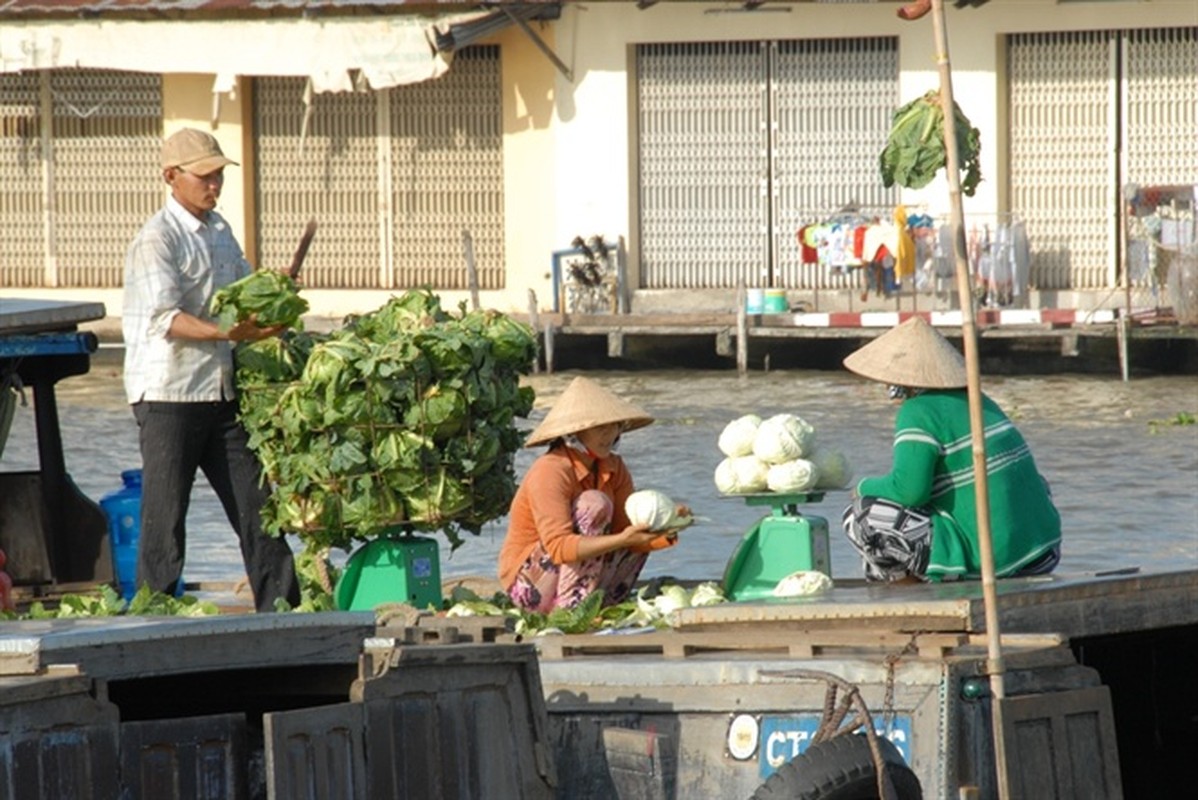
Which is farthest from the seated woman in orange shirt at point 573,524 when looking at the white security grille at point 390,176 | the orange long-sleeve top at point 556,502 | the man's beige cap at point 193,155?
the white security grille at point 390,176

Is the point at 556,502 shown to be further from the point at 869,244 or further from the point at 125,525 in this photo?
the point at 869,244

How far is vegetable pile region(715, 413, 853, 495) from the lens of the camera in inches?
274

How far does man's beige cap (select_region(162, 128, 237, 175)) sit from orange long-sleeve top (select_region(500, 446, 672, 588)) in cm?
136

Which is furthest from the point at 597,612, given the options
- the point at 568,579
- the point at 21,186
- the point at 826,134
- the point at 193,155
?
the point at 21,186

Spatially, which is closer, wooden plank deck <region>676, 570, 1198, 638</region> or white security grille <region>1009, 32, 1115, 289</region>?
wooden plank deck <region>676, 570, 1198, 638</region>

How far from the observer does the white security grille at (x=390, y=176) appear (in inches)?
899

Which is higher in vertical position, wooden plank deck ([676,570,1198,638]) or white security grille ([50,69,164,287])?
white security grille ([50,69,164,287])

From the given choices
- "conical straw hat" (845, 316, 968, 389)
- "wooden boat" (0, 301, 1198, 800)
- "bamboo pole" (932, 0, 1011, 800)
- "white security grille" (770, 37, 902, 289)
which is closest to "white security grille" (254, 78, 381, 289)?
"white security grille" (770, 37, 902, 289)

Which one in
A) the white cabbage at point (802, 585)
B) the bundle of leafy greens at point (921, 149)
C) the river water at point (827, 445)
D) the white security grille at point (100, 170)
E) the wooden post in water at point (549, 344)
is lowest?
the river water at point (827, 445)

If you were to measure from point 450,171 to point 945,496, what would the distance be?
16708 millimetres

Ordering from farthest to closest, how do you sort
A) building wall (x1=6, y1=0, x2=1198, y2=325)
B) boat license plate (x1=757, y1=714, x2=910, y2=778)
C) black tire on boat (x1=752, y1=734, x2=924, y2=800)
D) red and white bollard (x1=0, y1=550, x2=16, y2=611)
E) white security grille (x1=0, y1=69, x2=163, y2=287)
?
white security grille (x1=0, y1=69, x2=163, y2=287), building wall (x1=6, y1=0, x2=1198, y2=325), red and white bollard (x1=0, y1=550, x2=16, y2=611), boat license plate (x1=757, y1=714, x2=910, y2=778), black tire on boat (x1=752, y1=734, x2=924, y2=800)

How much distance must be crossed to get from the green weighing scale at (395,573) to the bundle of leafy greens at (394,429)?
0.04 m

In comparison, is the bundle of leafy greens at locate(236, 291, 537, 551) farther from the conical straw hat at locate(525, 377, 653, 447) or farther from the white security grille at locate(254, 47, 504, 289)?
the white security grille at locate(254, 47, 504, 289)

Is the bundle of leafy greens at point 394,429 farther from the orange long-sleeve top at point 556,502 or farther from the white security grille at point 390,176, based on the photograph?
the white security grille at point 390,176
